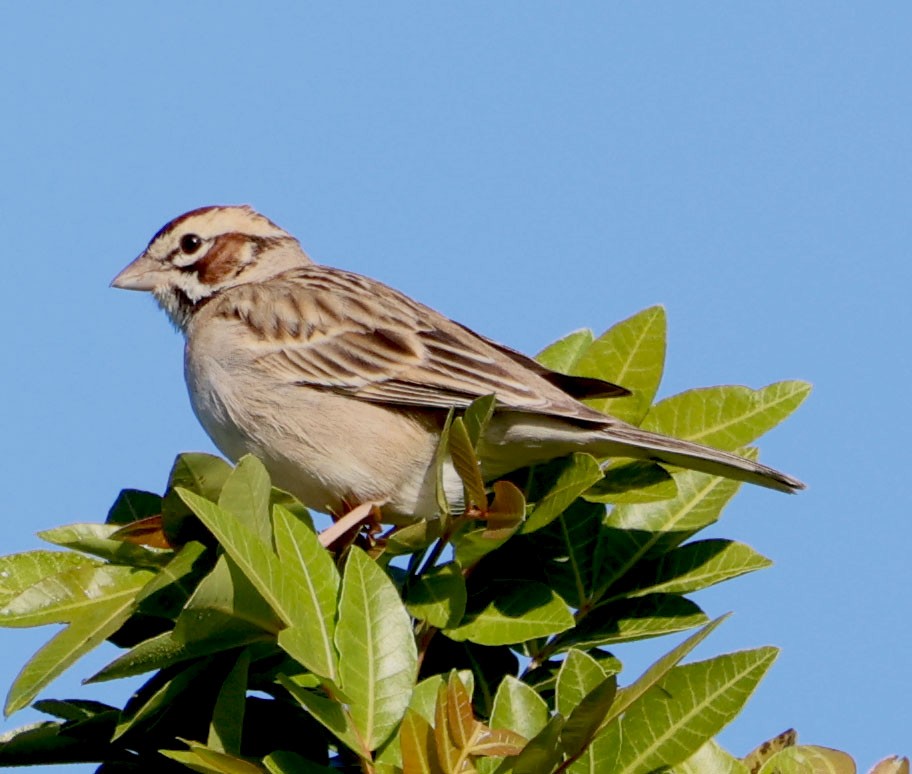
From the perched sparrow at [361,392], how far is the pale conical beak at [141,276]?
372mm

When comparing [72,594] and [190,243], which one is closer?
[72,594]

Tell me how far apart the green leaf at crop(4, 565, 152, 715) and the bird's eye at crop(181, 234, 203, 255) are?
314cm

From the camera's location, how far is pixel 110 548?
3061 mm

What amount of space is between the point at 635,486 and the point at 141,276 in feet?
10.0

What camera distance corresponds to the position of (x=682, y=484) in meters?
3.69

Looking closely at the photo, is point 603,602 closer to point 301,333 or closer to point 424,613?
point 424,613

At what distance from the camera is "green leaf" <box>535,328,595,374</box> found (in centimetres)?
426

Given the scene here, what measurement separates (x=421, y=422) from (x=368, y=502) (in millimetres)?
360

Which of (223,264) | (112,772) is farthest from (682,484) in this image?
(223,264)

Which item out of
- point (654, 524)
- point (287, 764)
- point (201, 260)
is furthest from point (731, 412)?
point (201, 260)

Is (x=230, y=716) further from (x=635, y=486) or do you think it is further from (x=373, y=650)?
(x=635, y=486)

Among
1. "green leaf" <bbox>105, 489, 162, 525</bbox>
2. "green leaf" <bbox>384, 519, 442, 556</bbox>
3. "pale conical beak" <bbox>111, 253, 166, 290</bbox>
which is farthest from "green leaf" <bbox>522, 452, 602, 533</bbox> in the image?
"pale conical beak" <bbox>111, 253, 166, 290</bbox>

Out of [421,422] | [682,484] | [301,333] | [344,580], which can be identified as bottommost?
[344,580]

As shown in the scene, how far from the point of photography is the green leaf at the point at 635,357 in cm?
396
